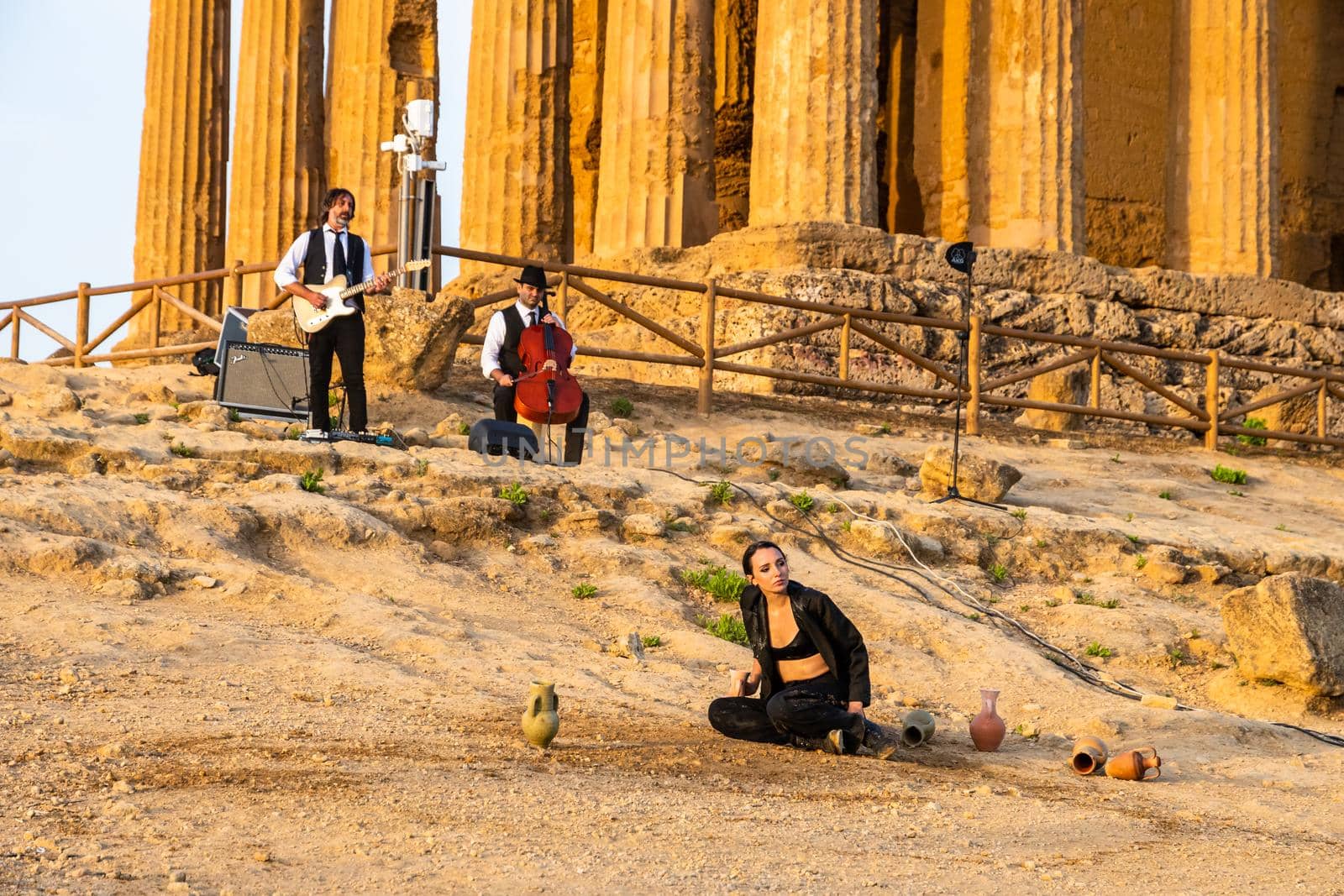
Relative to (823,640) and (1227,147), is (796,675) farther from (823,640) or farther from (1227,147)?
(1227,147)

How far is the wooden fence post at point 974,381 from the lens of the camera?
1509cm

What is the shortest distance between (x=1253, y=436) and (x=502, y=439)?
893cm

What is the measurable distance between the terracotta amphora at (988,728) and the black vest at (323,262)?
4.94 m

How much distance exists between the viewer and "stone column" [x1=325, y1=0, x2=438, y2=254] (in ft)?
68.6

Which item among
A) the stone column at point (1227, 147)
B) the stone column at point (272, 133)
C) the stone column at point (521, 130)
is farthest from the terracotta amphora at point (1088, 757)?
the stone column at point (272, 133)

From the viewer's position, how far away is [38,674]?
21.2ft

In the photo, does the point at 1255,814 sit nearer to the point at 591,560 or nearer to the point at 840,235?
the point at 591,560

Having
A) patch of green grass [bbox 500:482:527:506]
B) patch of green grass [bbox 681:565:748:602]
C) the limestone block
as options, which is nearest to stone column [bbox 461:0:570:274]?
the limestone block

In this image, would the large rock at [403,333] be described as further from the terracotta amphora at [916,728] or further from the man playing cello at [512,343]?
the terracotta amphora at [916,728]

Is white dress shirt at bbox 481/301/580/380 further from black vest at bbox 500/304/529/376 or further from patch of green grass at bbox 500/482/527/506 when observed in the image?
patch of green grass at bbox 500/482/527/506

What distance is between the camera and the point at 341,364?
34.8 feet

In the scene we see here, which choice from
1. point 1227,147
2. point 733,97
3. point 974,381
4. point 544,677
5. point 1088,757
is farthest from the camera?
point 733,97

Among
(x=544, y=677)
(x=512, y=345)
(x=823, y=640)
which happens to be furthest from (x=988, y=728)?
(x=512, y=345)

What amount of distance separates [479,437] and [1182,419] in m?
7.95
